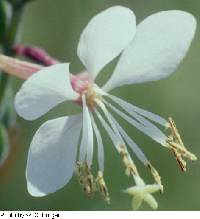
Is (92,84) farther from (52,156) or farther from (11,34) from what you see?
(11,34)

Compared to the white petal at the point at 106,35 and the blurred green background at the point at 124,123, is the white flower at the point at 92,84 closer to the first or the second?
the white petal at the point at 106,35

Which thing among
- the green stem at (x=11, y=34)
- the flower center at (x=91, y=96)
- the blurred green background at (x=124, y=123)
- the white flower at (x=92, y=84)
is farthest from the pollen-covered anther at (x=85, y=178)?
the blurred green background at (x=124, y=123)

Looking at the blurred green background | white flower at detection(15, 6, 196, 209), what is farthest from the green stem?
the blurred green background

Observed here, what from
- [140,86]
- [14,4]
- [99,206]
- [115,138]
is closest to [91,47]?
[115,138]

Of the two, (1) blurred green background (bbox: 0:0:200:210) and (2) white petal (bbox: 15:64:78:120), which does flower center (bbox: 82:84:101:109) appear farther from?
(1) blurred green background (bbox: 0:0:200:210)

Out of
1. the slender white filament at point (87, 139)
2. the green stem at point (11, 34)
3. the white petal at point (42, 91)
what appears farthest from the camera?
the green stem at point (11, 34)

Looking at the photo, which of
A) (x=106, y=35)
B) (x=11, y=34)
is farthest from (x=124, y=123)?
(x=106, y=35)

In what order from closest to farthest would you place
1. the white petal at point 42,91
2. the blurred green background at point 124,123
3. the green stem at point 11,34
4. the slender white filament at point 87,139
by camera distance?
the white petal at point 42,91 → the slender white filament at point 87,139 → the green stem at point 11,34 → the blurred green background at point 124,123

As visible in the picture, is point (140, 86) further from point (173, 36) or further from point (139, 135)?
point (173, 36)
